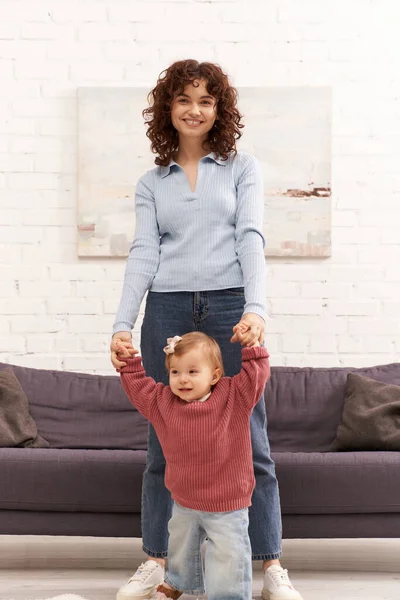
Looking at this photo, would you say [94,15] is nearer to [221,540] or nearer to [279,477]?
[279,477]

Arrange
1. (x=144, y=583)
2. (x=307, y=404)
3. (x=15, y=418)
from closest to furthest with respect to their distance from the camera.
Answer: (x=144, y=583)
(x=15, y=418)
(x=307, y=404)

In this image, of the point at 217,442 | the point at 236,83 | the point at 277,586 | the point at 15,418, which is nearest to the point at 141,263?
the point at 217,442

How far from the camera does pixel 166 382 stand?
2332mm

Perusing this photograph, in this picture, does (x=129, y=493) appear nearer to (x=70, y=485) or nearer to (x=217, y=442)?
(x=70, y=485)

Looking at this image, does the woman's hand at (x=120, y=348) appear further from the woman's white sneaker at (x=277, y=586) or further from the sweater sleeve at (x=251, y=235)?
the woman's white sneaker at (x=277, y=586)

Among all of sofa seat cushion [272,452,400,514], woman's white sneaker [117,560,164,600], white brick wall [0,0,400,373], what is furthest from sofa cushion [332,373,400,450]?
woman's white sneaker [117,560,164,600]

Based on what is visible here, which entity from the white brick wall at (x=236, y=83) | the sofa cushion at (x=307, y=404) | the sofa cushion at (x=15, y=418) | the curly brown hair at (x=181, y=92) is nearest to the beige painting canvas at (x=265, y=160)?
the white brick wall at (x=236, y=83)

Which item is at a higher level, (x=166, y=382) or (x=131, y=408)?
(x=166, y=382)

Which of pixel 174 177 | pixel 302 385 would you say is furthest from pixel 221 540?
pixel 302 385

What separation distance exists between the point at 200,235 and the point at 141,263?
19 cm

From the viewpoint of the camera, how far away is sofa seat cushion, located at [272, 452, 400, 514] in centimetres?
277

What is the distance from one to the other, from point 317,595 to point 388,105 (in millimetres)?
2342

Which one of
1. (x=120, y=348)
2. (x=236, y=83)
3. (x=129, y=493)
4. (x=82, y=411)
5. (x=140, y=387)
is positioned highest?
(x=236, y=83)

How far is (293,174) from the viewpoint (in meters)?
3.92
